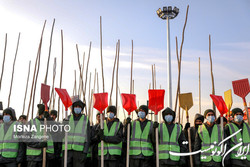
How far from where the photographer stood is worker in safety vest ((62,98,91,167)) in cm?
475

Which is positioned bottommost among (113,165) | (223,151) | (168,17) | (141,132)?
(113,165)

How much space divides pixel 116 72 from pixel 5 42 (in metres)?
4.67

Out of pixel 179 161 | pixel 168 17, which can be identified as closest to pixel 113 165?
pixel 179 161

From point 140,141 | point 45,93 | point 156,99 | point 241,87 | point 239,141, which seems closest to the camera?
point 239,141

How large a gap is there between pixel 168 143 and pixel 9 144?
3047 mm

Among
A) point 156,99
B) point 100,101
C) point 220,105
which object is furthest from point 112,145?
point 220,105

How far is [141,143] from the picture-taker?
4836 mm

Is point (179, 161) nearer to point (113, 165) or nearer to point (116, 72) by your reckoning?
point (113, 165)

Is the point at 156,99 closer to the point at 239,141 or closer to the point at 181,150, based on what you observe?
the point at 181,150

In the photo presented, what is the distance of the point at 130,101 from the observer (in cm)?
553

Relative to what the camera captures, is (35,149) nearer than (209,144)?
No

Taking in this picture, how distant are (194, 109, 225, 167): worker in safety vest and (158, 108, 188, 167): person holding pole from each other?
1.03ft

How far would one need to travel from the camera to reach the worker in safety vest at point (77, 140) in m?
4.75

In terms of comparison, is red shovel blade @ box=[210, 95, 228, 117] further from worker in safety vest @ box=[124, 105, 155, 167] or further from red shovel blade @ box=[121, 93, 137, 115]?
red shovel blade @ box=[121, 93, 137, 115]
